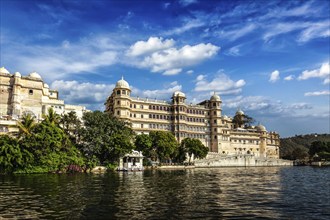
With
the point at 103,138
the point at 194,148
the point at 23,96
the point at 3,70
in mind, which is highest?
the point at 3,70

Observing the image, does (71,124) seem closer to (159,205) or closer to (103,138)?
(103,138)

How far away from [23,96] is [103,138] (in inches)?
1080

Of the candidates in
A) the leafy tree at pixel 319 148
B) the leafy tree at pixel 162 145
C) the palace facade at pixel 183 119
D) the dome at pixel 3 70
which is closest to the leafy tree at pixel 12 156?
the leafy tree at pixel 162 145

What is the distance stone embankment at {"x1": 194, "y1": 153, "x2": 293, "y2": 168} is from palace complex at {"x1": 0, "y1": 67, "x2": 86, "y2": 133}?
138 ft

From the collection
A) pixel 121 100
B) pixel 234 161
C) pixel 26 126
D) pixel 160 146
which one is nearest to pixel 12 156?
pixel 26 126

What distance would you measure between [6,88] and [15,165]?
3192 centimetres

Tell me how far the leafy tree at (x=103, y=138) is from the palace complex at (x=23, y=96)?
59.7ft

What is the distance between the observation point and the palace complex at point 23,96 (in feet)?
254

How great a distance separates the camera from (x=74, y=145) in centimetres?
6512

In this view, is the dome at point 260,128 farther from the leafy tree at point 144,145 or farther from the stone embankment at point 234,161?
the leafy tree at point 144,145

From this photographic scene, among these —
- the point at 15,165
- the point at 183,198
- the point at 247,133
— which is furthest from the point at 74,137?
the point at 247,133

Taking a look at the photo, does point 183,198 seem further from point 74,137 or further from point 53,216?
point 74,137

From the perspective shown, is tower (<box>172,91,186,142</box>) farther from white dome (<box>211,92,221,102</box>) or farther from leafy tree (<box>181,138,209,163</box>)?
leafy tree (<box>181,138,209,163</box>)

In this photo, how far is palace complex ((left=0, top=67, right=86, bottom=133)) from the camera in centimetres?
7738
